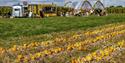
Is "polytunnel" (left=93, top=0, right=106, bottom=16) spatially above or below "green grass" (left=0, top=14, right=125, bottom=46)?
below

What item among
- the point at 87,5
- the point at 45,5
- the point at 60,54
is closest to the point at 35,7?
the point at 45,5

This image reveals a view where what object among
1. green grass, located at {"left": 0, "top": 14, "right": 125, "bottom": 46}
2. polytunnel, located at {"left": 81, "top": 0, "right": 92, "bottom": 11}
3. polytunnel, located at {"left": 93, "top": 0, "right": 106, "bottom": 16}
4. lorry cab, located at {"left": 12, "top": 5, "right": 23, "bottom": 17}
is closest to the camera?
green grass, located at {"left": 0, "top": 14, "right": 125, "bottom": 46}

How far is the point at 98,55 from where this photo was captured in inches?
531

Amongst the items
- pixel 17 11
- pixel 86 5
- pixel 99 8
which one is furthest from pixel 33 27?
pixel 86 5

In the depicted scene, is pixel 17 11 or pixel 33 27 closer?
pixel 33 27

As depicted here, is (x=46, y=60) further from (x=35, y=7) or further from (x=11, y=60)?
(x=35, y=7)

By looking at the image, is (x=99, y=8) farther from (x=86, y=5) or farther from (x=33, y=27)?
(x=33, y=27)

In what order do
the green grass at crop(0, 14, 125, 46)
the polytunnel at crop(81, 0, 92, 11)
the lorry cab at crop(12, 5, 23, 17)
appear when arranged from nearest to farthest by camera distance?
the green grass at crop(0, 14, 125, 46) < the lorry cab at crop(12, 5, 23, 17) < the polytunnel at crop(81, 0, 92, 11)

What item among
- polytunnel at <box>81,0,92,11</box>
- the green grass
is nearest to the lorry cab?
polytunnel at <box>81,0,92,11</box>

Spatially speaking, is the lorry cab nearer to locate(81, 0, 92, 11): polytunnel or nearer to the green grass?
locate(81, 0, 92, 11): polytunnel

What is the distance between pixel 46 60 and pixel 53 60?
22 centimetres

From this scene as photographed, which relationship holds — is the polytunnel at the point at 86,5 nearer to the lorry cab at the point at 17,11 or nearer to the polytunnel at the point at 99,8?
the polytunnel at the point at 99,8

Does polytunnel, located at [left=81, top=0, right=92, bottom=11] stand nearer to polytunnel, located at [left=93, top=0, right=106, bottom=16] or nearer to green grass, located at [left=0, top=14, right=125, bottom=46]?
polytunnel, located at [left=93, top=0, right=106, bottom=16]

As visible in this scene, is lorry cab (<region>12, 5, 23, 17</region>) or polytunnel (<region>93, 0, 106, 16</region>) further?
polytunnel (<region>93, 0, 106, 16</region>)
